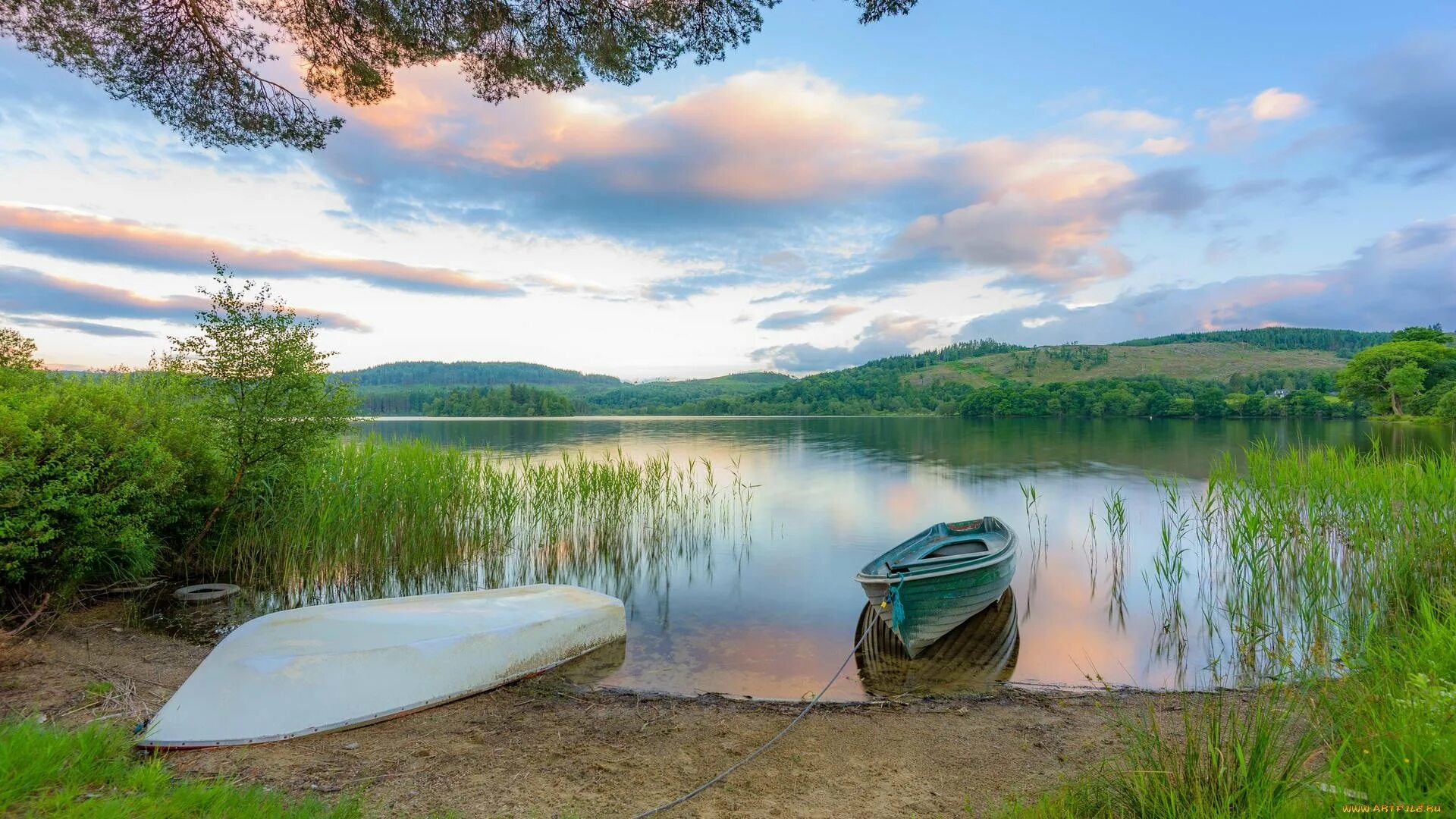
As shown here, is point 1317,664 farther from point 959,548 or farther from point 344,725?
point 344,725

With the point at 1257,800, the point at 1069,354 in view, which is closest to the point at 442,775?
the point at 1257,800

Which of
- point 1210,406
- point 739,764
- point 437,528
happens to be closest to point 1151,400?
point 1210,406

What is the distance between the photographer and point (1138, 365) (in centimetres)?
12562

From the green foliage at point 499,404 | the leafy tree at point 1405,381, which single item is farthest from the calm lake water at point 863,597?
the green foliage at point 499,404

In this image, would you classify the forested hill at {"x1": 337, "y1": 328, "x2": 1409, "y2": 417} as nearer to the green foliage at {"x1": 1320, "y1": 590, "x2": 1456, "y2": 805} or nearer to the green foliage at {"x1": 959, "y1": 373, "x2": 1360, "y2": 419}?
the green foliage at {"x1": 959, "y1": 373, "x2": 1360, "y2": 419}

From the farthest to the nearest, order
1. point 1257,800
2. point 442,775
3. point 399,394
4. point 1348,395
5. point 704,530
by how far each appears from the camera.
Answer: point 399,394, point 1348,395, point 704,530, point 442,775, point 1257,800

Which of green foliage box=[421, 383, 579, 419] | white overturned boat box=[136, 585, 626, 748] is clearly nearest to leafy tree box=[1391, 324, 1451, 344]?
white overturned boat box=[136, 585, 626, 748]

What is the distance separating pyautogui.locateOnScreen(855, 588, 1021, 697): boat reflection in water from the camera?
23.4ft

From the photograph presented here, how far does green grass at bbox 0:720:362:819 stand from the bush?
3276 mm

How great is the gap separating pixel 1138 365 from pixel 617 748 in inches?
5846

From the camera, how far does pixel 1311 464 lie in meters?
10.3

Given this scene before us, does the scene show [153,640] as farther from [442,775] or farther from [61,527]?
[442,775]

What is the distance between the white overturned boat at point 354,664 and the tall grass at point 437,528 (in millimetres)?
3879

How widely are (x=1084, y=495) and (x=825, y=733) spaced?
20.1 m
